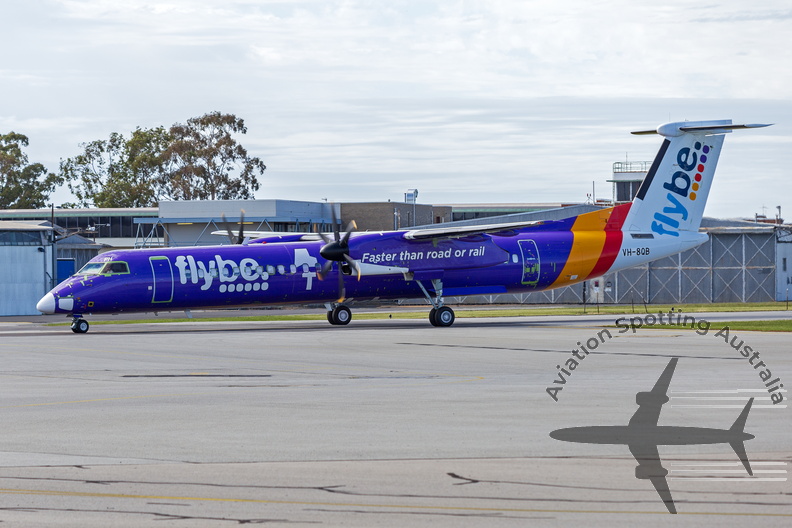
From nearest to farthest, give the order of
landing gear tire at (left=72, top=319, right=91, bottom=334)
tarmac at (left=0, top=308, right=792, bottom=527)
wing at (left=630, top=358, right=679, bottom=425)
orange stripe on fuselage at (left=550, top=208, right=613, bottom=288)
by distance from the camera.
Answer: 1. tarmac at (left=0, top=308, right=792, bottom=527)
2. wing at (left=630, top=358, right=679, bottom=425)
3. landing gear tire at (left=72, top=319, right=91, bottom=334)
4. orange stripe on fuselage at (left=550, top=208, right=613, bottom=288)

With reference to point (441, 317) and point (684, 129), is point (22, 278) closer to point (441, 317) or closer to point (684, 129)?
point (441, 317)

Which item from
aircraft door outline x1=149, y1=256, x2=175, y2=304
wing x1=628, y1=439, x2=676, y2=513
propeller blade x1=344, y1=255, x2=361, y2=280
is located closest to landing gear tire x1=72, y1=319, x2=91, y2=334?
aircraft door outline x1=149, y1=256, x2=175, y2=304

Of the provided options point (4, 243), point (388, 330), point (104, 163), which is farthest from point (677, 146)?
point (104, 163)

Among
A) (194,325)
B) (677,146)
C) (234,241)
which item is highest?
(677,146)

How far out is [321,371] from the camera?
22484 millimetres

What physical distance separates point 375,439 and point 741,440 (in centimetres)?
469

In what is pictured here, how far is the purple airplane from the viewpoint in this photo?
122 ft

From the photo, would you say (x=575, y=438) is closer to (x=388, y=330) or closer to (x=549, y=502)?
(x=549, y=502)

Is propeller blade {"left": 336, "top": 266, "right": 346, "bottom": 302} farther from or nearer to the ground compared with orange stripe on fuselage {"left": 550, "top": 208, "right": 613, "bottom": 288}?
nearer to the ground

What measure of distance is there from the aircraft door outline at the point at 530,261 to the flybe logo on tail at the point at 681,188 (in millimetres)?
5258

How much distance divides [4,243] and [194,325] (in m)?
22.9

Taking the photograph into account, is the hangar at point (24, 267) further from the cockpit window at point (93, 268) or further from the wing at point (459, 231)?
the wing at point (459, 231)

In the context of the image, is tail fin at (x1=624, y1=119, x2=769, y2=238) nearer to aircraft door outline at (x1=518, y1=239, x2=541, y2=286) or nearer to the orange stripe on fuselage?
the orange stripe on fuselage

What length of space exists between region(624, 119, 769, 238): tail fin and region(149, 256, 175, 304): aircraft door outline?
18884 mm
